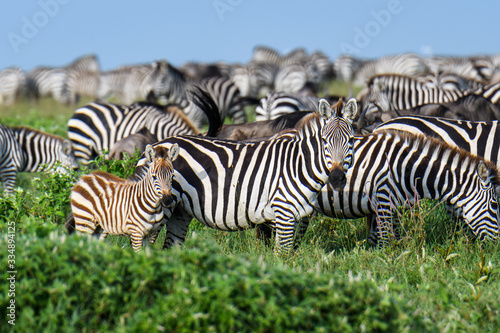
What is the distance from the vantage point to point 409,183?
6.80m

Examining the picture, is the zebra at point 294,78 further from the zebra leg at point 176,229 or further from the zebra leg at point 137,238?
the zebra leg at point 137,238

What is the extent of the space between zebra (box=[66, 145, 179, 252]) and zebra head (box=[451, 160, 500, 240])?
10.1 ft

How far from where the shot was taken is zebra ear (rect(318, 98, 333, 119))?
19.5ft

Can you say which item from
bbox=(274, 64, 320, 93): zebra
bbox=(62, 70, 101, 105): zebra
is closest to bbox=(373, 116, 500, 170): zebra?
bbox=(274, 64, 320, 93): zebra

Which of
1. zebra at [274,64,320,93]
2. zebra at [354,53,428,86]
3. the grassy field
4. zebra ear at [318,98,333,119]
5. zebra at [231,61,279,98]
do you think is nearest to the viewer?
the grassy field

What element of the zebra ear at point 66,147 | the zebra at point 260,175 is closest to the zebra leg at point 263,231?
the zebra at point 260,175

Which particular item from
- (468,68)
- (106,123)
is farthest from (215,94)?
(468,68)

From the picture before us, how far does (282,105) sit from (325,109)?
6.73m

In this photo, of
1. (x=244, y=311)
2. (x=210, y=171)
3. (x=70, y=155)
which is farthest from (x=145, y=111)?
(x=244, y=311)

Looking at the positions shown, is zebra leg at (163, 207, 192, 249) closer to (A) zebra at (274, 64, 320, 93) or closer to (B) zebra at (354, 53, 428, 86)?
(A) zebra at (274, 64, 320, 93)

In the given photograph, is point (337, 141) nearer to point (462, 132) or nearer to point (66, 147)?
point (462, 132)

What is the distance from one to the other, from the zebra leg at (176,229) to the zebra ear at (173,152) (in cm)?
77

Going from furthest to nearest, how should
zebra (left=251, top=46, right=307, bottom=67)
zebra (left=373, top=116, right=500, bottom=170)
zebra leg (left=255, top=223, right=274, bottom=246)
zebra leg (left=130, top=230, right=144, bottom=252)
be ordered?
zebra (left=251, top=46, right=307, bottom=67) → zebra (left=373, top=116, right=500, bottom=170) → zebra leg (left=255, top=223, right=274, bottom=246) → zebra leg (left=130, top=230, right=144, bottom=252)

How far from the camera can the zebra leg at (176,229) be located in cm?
674
